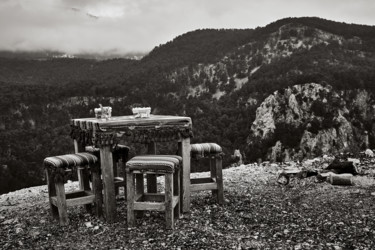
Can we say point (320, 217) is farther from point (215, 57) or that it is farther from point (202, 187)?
point (215, 57)

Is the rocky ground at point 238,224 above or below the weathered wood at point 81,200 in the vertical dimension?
below

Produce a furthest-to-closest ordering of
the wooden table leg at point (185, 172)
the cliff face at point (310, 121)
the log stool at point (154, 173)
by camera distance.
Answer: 1. the cliff face at point (310, 121)
2. the wooden table leg at point (185, 172)
3. the log stool at point (154, 173)

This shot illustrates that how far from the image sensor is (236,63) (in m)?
140

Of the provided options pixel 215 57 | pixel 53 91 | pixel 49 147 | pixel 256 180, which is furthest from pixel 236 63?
pixel 256 180

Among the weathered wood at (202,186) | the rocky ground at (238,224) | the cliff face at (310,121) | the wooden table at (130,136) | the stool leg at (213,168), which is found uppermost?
the wooden table at (130,136)

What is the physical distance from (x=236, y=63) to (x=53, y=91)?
62.7m

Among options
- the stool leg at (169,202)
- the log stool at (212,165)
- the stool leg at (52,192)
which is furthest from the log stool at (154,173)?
the stool leg at (52,192)

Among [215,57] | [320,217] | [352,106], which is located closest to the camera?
[320,217]

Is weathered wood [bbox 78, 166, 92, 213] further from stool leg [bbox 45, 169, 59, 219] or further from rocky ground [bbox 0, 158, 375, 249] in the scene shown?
stool leg [bbox 45, 169, 59, 219]

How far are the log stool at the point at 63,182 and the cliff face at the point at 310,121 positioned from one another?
201 ft

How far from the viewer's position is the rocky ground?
5441 mm

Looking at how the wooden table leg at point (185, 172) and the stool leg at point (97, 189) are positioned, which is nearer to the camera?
the stool leg at point (97, 189)

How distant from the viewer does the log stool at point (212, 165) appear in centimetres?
712

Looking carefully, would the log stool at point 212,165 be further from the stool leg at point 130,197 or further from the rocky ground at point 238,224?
the stool leg at point 130,197
